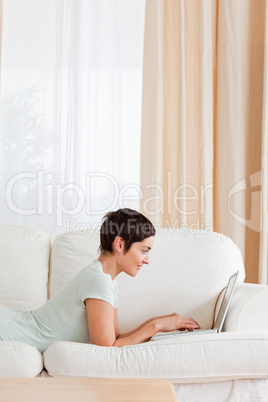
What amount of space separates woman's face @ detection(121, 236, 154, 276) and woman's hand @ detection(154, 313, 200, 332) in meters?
0.21

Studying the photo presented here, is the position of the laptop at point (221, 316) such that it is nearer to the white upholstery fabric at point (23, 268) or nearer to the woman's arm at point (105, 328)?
the woman's arm at point (105, 328)

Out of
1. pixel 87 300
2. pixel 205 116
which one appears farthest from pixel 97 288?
pixel 205 116

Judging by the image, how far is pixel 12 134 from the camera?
3.32 meters

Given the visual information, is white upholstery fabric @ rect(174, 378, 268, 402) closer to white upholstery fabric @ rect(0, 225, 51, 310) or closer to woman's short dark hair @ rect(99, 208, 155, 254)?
woman's short dark hair @ rect(99, 208, 155, 254)

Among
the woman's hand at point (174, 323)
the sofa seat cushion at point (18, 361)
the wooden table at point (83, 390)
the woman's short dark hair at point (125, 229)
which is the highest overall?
the woman's short dark hair at point (125, 229)

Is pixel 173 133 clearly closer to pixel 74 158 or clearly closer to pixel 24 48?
pixel 74 158

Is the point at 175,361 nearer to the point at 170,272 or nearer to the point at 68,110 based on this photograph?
the point at 170,272

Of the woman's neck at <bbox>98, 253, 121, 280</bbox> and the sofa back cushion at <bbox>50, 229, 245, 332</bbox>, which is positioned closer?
the woman's neck at <bbox>98, 253, 121, 280</bbox>

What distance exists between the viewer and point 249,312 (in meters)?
2.15

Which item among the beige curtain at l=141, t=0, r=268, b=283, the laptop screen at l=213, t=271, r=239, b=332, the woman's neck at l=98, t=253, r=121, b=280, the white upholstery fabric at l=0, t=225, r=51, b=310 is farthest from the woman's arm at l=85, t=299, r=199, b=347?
the beige curtain at l=141, t=0, r=268, b=283

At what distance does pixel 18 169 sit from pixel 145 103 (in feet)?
2.81

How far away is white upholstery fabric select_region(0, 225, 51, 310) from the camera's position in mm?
2428

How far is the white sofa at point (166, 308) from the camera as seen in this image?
1811mm

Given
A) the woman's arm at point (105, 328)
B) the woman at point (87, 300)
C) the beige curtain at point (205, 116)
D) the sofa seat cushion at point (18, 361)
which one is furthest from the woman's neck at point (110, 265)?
the beige curtain at point (205, 116)
